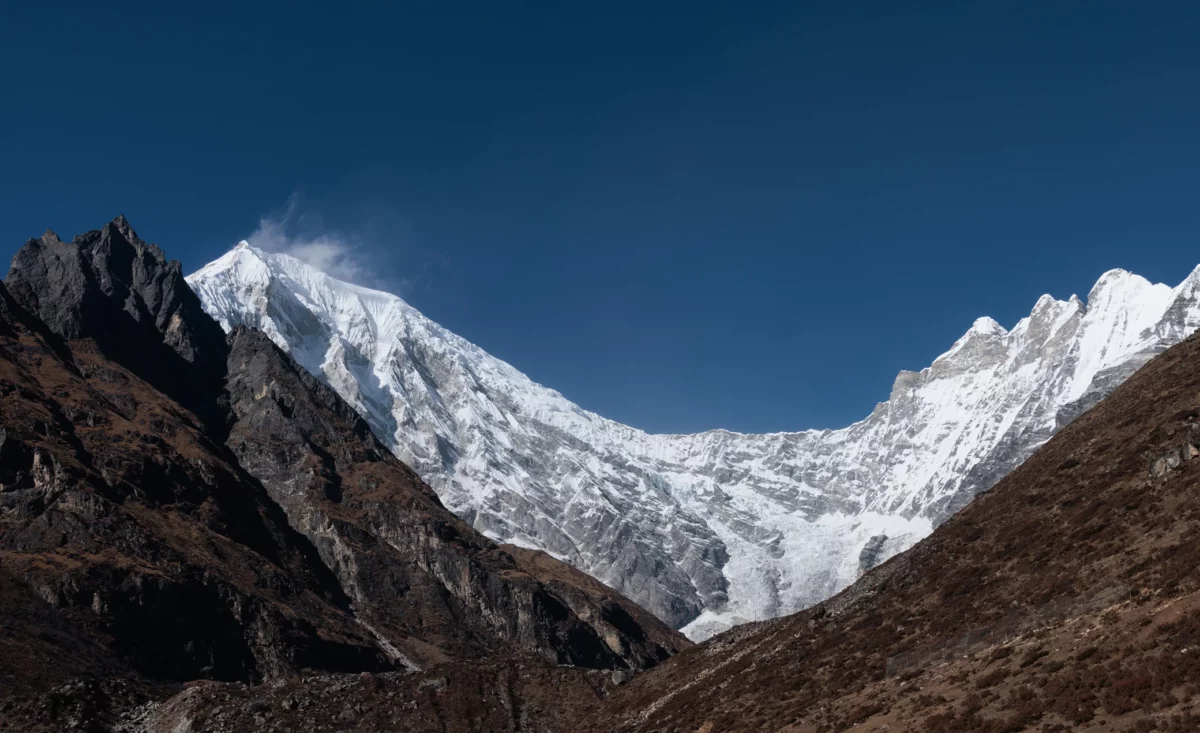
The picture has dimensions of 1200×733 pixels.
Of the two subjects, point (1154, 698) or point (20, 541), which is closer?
point (1154, 698)

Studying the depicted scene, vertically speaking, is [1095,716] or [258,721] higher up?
[258,721]

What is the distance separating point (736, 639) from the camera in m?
102

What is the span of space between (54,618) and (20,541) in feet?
85.9

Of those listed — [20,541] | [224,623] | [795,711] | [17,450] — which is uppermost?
[17,450]

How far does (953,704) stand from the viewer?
46688 millimetres

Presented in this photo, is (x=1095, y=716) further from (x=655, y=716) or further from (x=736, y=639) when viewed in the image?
(x=736, y=639)

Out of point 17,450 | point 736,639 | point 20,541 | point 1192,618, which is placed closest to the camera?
point 1192,618

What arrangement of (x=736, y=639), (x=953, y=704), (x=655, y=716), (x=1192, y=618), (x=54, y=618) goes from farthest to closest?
(x=54, y=618) < (x=736, y=639) < (x=655, y=716) < (x=953, y=704) < (x=1192, y=618)

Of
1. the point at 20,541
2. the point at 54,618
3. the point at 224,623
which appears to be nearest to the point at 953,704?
the point at 54,618

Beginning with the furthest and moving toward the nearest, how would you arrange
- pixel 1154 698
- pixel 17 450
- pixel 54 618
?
pixel 17 450 < pixel 54 618 < pixel 1154 698

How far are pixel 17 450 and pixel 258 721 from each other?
10835 centimetres

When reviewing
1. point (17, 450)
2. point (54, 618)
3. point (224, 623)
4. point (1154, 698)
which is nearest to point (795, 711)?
point (1154, 698)

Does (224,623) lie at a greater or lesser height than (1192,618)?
greater

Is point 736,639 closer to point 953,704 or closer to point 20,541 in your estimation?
A: point 953,704
